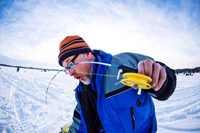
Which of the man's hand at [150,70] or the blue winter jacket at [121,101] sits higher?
the man's hand at [150,70]

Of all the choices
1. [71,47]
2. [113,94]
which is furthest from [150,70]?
[71,47]

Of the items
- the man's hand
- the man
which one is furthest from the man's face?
the man's hand

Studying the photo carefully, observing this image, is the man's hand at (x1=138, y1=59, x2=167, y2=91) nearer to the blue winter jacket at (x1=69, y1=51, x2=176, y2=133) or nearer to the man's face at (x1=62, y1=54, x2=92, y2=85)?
the blue winter jacket at (x1=69, y1=51, x2=176, y2=133)

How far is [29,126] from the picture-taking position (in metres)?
3.12

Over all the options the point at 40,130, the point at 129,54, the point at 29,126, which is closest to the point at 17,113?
the point at 29,126

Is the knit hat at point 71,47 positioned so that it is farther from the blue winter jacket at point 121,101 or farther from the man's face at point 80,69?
the blue winter jacket at point 121,101

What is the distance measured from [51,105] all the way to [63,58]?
13.8 ft

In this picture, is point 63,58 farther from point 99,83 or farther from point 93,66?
point 99,83

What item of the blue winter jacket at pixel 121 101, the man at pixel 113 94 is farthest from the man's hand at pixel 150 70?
the blue winter jacket at pixel 121 101

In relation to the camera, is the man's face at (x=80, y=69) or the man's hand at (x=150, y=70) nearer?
the man's hand at (x=150, y=70)

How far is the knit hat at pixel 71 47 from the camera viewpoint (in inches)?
63.6

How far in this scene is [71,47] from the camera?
1.66 meters

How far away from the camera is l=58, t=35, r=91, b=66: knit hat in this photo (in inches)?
63.6

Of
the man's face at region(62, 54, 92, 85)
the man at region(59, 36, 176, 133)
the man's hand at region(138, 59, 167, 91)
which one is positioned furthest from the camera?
the man's face at region(62, 54, 92, 85)
